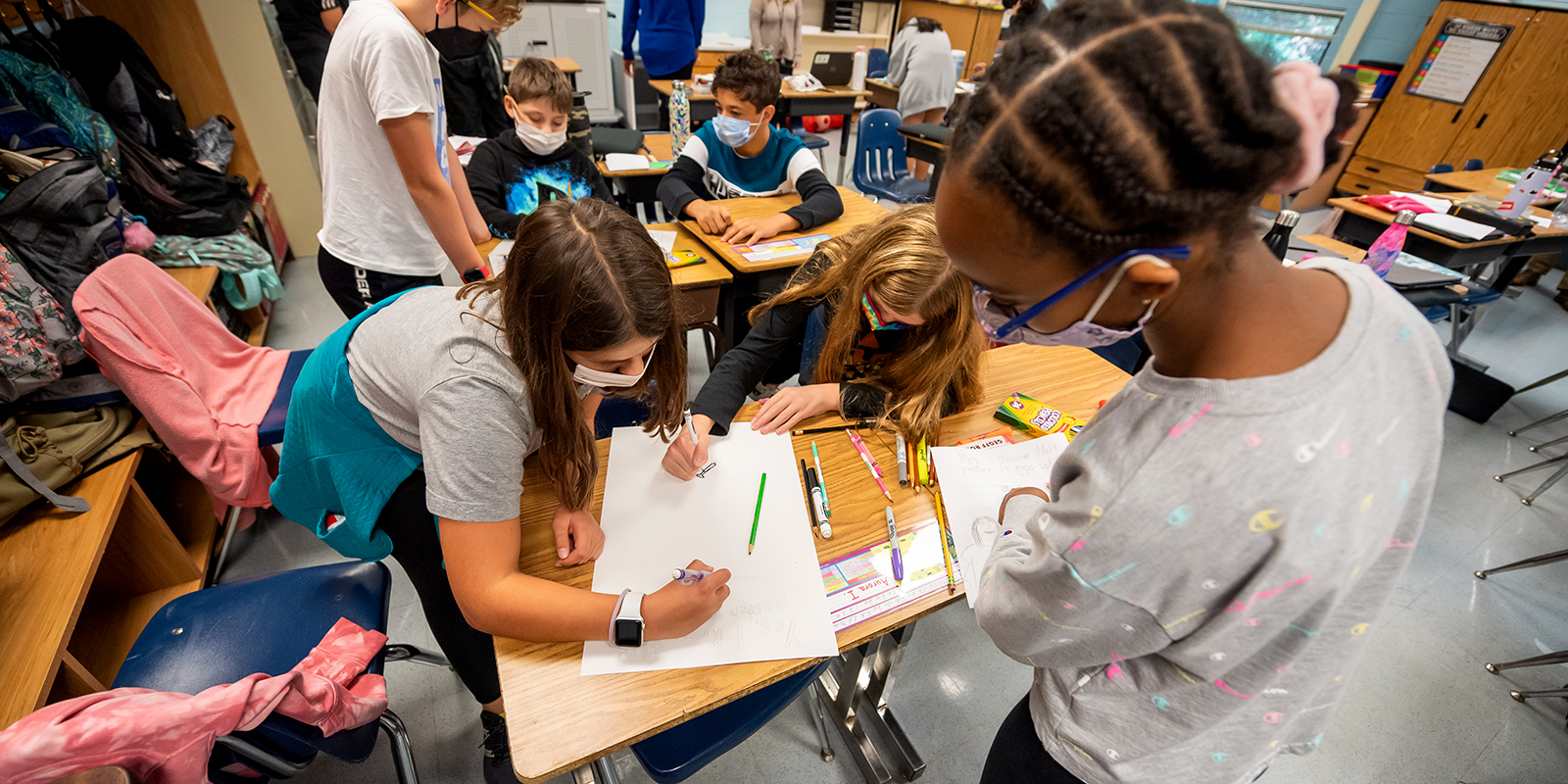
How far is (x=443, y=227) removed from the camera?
1611mm

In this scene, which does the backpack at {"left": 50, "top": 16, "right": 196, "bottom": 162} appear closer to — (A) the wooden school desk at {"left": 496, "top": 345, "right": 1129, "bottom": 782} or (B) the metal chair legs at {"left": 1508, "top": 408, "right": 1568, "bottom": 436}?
(A) the wooden school desk at {"left": 496, "top": 345, "right": 1129, "bottom": 782}

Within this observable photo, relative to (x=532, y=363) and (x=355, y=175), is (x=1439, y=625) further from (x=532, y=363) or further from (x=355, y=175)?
(x=355, y=175)

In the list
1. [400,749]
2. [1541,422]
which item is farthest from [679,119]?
[1541,422]

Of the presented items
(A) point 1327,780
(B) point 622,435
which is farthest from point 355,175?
(A) point 1327,780

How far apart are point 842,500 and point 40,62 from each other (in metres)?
3.02

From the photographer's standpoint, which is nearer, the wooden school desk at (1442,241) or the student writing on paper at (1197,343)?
the student writing on paper at (1197,343)

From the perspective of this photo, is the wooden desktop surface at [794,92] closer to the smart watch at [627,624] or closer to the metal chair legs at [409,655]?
the metal chair legs at [409,655]

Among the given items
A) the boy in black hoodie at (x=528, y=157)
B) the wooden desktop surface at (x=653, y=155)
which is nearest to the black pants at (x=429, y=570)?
the boy in black hoodie at (x=528, y=157)

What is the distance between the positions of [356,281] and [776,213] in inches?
56.2

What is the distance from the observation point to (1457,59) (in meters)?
4.86

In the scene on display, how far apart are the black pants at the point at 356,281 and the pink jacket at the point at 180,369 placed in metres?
0.27

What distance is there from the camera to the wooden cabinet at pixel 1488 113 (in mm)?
4547

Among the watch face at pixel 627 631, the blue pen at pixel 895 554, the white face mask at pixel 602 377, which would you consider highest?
the white face mask at pixel 602 377

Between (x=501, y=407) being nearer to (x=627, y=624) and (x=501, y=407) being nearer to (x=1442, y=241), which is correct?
(x=627, y=624)
